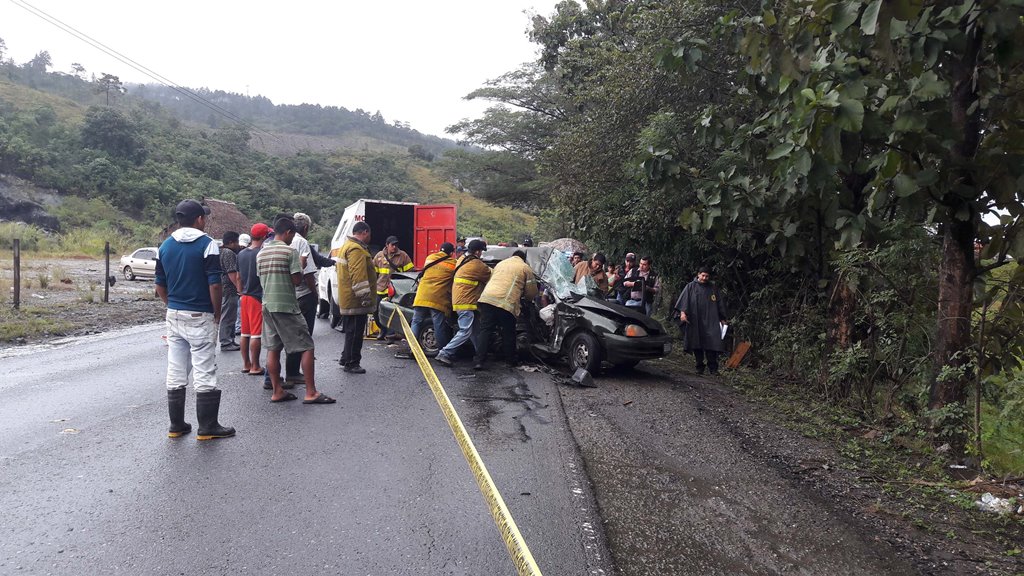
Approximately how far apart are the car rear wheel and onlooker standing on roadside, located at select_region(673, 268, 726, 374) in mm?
1868

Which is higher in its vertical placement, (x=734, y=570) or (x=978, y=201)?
(x=978, y=201)

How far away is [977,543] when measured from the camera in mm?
3908

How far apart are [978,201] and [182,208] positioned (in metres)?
6.25

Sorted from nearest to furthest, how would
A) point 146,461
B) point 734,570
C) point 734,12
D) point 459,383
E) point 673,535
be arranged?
point 734,570
point 673,535
point 146,461
point 734,12
point 459,383

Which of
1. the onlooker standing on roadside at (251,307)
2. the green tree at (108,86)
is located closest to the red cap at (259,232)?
the onlooker standing on roadside at (251,307)

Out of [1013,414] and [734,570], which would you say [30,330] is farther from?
[1013,414]

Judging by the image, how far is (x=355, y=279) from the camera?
7.47 meters

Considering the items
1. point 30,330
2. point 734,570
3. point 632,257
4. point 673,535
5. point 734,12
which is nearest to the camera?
point 734,570

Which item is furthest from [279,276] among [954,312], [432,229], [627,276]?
[432,229]

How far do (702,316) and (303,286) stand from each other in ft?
18.1

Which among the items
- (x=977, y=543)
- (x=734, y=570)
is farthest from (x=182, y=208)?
(x=977, y=543)

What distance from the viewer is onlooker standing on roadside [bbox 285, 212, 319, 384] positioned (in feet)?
23.7

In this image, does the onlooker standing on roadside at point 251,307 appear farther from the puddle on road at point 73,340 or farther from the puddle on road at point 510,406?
the puddle on road at point 73,340

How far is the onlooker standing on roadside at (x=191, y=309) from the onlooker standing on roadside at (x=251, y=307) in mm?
2405
